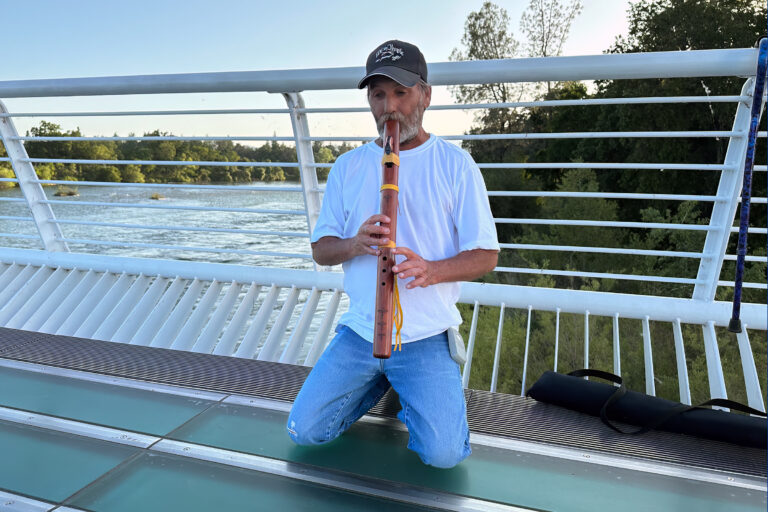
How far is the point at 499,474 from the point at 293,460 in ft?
1.92

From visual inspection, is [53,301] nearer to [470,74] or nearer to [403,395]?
[403,395]

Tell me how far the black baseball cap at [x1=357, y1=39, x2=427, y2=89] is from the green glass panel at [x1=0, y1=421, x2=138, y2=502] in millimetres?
1328

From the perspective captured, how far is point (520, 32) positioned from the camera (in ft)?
120

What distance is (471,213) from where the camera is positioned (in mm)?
1855

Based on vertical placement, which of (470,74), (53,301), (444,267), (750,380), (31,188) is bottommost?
(53,301)

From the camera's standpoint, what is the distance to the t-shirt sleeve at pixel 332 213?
6.57 ft

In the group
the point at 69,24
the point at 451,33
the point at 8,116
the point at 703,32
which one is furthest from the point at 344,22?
the point at 8,116

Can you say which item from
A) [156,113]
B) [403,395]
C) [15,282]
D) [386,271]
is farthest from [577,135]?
[15,282]

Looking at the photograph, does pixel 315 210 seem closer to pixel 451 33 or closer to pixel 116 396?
pixel 116 396

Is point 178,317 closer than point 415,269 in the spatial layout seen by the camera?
No

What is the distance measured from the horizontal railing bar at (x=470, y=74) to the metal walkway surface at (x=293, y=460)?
120 cm

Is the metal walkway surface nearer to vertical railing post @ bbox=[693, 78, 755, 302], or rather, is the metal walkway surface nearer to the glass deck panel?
the glass deck panel

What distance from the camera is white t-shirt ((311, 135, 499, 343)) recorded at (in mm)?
1868

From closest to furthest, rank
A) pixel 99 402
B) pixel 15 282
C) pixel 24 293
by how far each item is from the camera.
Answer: pixel 99 402 < pixel 24 293 < pixel 15 282
